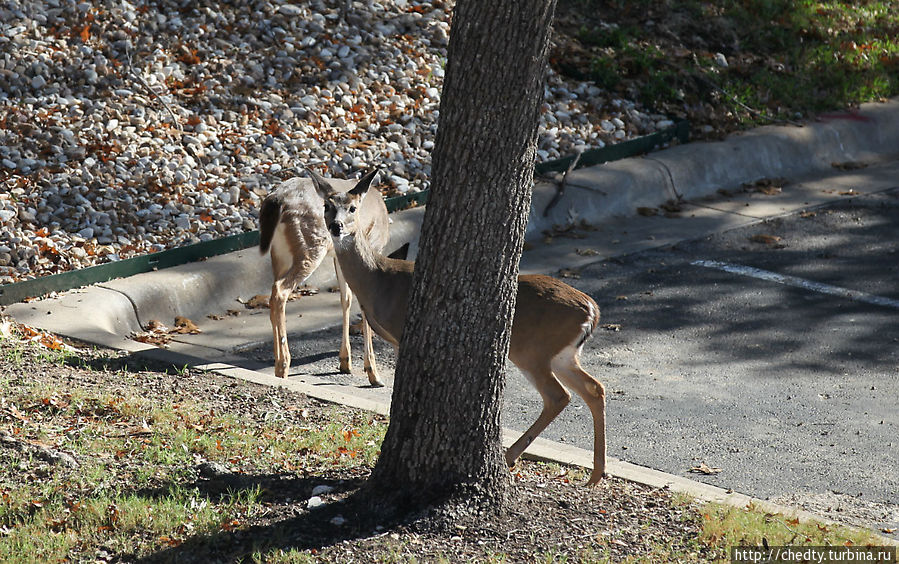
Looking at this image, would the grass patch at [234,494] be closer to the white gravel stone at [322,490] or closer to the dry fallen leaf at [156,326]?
the white gravel stone at [322,490]

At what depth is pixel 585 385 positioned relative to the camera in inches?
233

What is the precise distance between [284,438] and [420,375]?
1.44m

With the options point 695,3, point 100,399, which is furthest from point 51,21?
point 695,3

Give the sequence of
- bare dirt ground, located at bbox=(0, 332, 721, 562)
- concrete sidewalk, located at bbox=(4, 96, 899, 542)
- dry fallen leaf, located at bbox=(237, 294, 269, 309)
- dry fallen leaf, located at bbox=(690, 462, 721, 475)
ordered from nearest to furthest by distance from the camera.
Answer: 1. bare dirt ground, located at bbox=(0, 332, 721, 562)
2. dry fallen leaf, located at bbox=(690, 462, 721, 475)
3. concrete sidewalk, located at bbox=(4, 96, 899, 542)
4. dry fallen leaf, located at bbox=(237, 294, 269, 309)

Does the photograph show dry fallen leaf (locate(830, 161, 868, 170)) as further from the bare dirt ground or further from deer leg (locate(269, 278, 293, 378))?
the bare dirt ground

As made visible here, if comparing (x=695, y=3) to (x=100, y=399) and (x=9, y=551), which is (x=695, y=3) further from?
(x=9, y=551)

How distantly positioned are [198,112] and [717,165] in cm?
521

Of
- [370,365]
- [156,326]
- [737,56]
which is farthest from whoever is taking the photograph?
[737,56]

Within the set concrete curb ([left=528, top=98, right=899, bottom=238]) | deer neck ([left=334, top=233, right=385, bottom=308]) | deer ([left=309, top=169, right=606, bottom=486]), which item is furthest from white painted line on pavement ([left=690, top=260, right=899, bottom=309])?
deer neck ([left=334, top=233, right=385, bottom=308])

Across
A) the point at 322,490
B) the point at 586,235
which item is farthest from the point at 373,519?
the point at 586,235

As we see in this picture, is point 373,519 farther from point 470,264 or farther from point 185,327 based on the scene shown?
point 185,327

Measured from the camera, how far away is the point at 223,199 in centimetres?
995

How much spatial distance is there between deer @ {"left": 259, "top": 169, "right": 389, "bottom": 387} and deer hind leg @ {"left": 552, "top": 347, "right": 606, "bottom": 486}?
6.96 feet

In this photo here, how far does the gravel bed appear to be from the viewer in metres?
9.52
